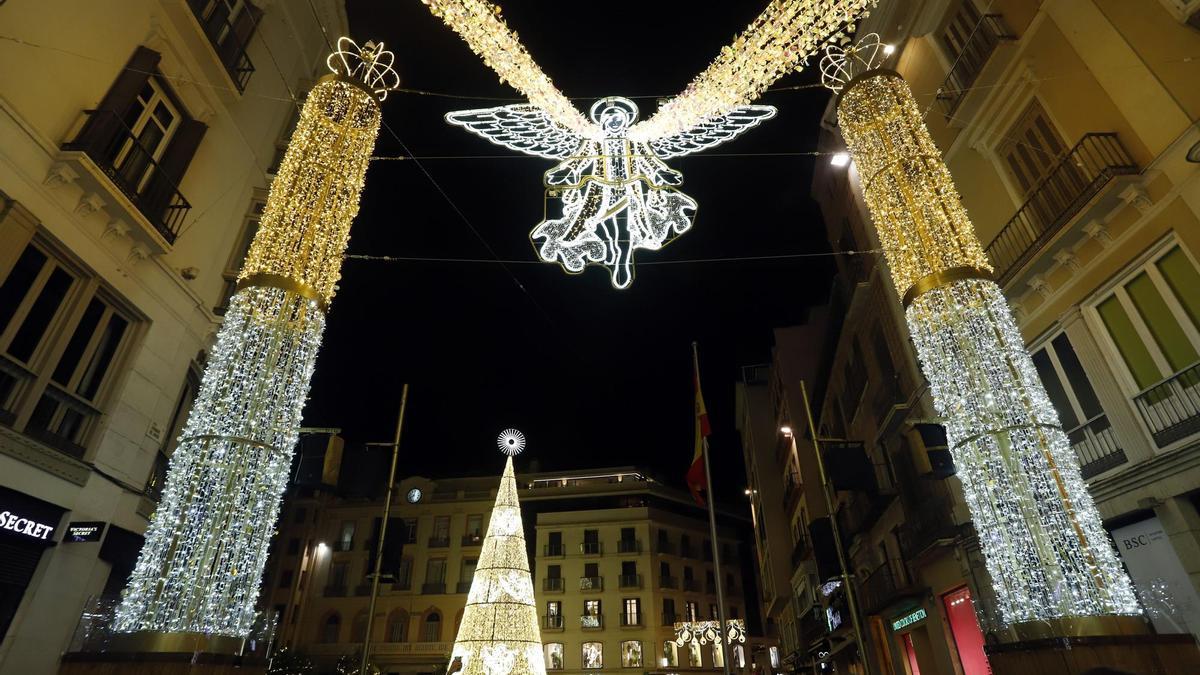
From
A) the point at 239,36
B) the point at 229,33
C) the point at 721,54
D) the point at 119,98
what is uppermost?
the point at 239,36

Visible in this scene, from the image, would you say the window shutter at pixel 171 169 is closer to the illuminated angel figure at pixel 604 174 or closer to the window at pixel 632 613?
the illuminated angel figure at pixel 604 174

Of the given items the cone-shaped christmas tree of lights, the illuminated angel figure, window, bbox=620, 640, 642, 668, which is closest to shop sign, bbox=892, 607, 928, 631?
the cone-shaped christmas tree of lights

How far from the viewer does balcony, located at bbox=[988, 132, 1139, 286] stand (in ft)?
27.0

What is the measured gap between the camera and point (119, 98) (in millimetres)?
8961

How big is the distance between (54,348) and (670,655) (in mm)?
36234

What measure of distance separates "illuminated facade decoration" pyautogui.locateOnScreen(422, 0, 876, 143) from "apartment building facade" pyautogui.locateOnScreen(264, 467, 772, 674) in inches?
1312

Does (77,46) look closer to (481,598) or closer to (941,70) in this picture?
(481,598)

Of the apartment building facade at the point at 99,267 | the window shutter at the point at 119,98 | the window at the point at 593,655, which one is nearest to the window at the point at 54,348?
the apartment building facade at the point at 99,267

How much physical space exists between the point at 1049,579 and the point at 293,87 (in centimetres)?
1617

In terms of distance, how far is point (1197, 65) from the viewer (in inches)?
284

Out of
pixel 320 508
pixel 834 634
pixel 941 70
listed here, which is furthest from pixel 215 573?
pixel 320 508

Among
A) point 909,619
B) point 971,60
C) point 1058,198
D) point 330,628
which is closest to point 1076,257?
point 1058,198

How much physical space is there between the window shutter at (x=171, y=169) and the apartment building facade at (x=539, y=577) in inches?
1127

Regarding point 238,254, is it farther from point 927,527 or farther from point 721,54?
point 927,527
